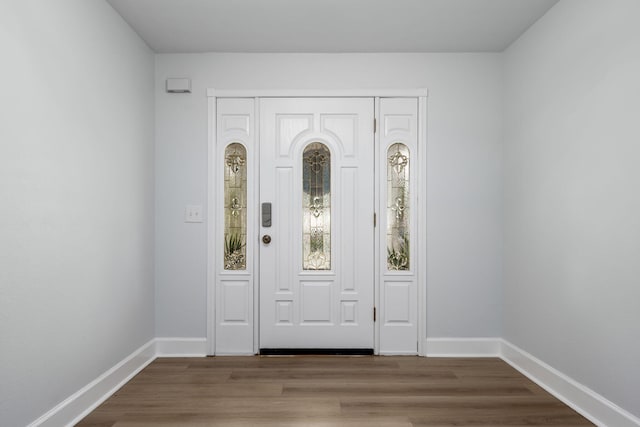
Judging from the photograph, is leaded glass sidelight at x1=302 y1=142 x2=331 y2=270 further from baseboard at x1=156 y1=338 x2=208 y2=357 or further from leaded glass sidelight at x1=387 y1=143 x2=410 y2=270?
baseboard at x1=156 y1=338 x2=208 y2=357

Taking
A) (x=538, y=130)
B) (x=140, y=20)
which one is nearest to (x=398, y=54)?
(x=538, y=130)

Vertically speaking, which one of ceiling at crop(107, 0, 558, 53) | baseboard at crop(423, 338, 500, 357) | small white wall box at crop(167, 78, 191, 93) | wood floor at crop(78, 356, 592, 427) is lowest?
wood floor at crop(78, 356, 592, 427)

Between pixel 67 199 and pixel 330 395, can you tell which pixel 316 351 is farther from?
pixel 67 199

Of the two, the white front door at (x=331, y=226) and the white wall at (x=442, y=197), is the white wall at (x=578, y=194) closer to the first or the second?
the white wall at (x=442, y=197)

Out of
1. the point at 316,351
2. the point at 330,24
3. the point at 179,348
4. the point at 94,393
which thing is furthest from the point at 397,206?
the point at 94,393

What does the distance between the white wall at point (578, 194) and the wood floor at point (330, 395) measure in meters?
0.39

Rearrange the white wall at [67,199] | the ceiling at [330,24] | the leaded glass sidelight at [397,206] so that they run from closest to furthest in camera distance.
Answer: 1. the white wall at [67,199]
2. the ceiling at [330,24]
3. the leaded glass sidelight at [397,206]

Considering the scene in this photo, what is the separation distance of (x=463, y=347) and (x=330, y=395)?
53.2 inches

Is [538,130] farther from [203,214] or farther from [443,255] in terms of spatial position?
[203,214]

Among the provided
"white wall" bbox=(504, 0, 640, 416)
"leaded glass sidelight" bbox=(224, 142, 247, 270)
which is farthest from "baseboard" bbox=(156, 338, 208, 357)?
"white wall" bbox=(504, 0, 640, 416)

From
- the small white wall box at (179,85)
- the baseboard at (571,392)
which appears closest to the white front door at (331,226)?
the small white wall box at (179,85)

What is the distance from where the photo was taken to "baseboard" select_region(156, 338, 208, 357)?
3344 mm

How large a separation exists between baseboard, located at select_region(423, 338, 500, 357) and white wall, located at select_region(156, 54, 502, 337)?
0.06 m

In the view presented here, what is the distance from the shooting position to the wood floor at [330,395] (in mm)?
2281
